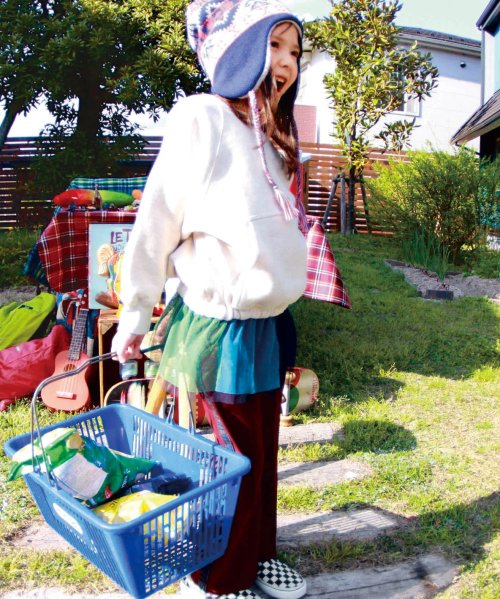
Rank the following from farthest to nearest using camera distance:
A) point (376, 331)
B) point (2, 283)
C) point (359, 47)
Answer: point (359, 47)
point (2, 283)
point (376, 331)

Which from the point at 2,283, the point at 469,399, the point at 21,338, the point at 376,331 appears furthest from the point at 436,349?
the point at 2,283

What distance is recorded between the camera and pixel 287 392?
3.62m

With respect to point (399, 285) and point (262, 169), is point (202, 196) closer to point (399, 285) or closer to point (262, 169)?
point (262, 169)

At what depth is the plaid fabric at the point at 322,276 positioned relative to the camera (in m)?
3.77

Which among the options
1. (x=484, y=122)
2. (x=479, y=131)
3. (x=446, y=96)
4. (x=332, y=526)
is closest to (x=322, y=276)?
(x=332, y=526)

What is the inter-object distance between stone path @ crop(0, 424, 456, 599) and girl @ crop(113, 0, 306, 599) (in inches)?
16.1

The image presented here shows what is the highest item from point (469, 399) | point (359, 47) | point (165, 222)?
point (359, 47)

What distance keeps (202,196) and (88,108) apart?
21.0 ft

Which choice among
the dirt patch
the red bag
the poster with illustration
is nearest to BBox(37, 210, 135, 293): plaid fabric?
the poster with illustration

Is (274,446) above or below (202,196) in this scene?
below

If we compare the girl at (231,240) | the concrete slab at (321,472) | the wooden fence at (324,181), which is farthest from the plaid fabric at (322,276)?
the wooden fence at (324,181)

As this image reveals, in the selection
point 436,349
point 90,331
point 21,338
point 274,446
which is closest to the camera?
point 274,446

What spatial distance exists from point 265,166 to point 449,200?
7247 mm

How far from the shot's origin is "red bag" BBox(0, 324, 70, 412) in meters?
3.83
